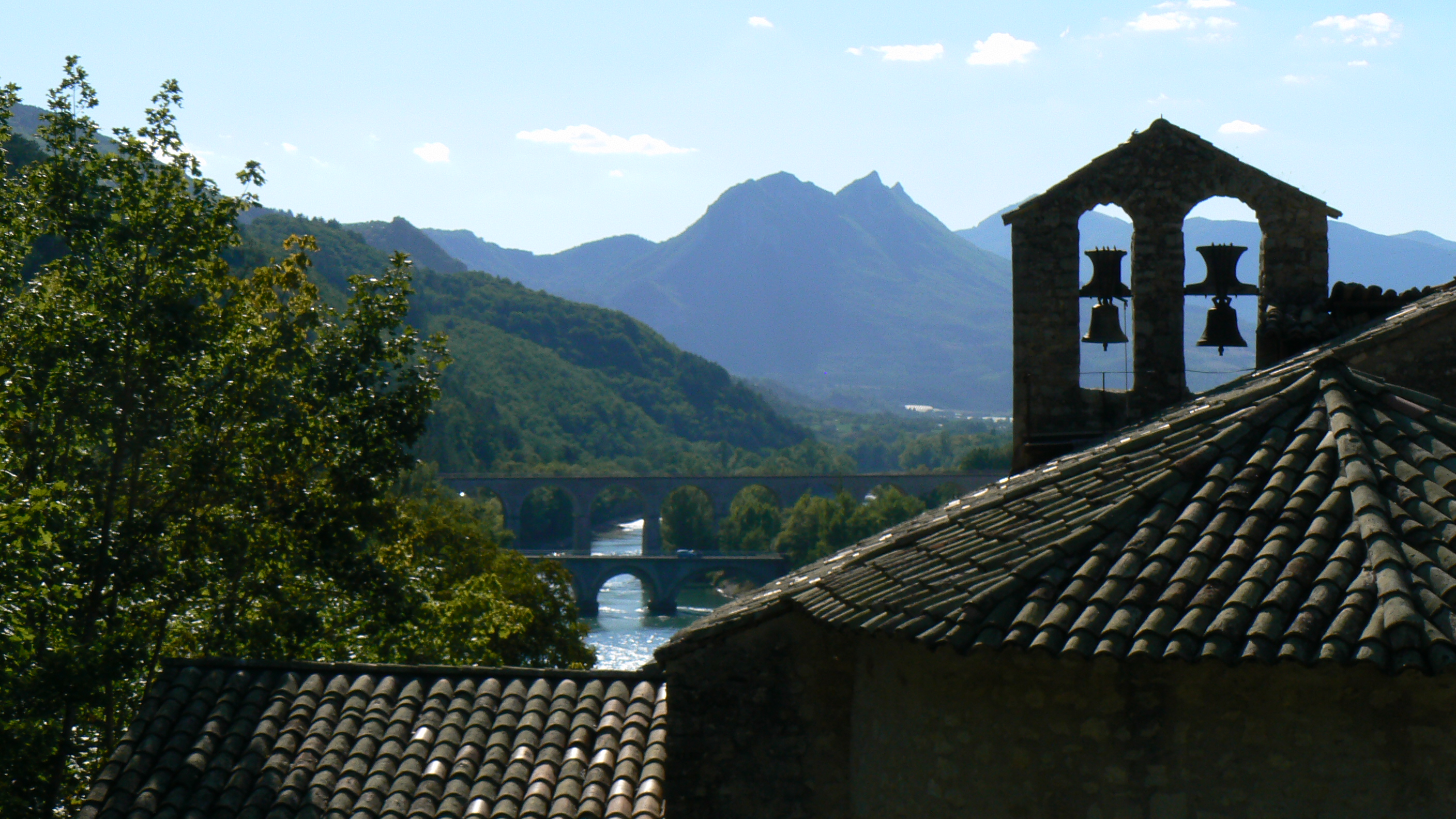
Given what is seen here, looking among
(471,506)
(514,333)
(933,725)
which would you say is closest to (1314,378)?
(933,725)

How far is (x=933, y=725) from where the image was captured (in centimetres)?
532

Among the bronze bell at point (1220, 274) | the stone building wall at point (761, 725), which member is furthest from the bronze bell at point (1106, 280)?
the stone building wall at point (761, 725)

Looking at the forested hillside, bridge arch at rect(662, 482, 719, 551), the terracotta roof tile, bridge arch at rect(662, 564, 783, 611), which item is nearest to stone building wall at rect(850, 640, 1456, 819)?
the terracotta roof tile

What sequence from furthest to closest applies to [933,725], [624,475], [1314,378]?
[624,475]
[1314,378]
[933,725]

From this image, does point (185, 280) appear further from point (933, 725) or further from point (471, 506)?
point (471, 506)

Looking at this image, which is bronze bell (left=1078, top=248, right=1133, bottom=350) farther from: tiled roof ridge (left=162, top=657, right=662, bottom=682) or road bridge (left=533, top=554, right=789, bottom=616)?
road bridge (left=533, top=554, right=789, bottom=616)

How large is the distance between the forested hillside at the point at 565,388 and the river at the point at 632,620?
2486cm

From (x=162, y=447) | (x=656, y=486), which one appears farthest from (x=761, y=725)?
(x=656, y=486)

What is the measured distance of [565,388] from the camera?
13675cm

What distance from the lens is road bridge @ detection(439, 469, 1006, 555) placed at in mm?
82062

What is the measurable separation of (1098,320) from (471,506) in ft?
110

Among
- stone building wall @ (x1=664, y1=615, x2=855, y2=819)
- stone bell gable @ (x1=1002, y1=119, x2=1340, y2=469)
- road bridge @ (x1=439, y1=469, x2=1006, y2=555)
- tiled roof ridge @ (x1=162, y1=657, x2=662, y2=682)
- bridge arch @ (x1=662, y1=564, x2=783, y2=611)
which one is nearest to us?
stone building wall @ (x1=664, y1=615, x2=855, y2=819)

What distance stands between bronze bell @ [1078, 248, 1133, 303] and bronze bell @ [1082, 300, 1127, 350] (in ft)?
0.28

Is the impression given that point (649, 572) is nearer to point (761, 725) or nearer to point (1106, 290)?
point (1106, 290)
